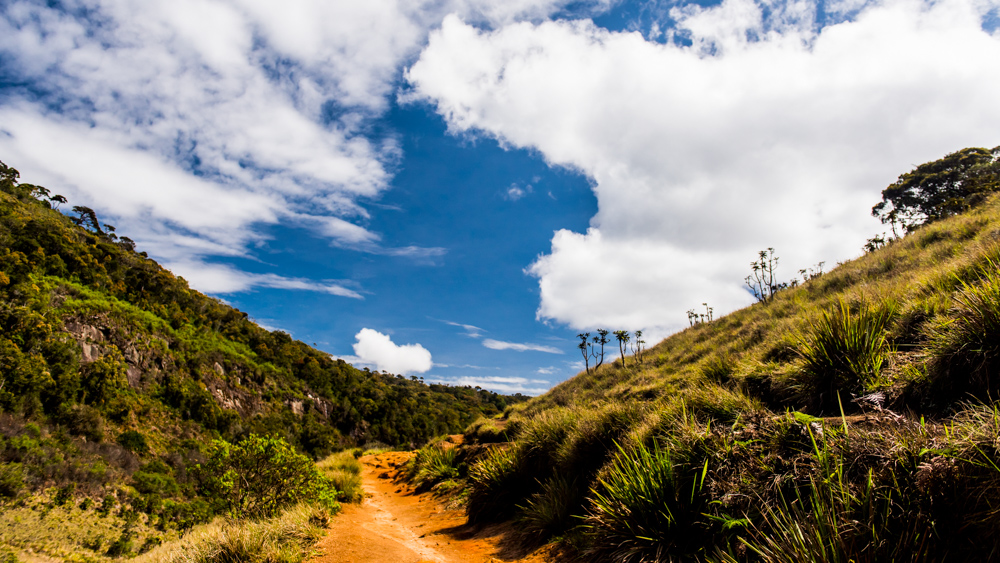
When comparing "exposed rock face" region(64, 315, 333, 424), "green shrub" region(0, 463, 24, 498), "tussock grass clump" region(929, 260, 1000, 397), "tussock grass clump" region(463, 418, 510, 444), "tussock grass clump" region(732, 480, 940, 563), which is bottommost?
"green shrub" region(0, 463, 24, 498)

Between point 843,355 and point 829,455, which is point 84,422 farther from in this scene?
point 843,355

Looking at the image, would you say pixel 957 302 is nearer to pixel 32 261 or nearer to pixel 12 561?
pixel 12 561

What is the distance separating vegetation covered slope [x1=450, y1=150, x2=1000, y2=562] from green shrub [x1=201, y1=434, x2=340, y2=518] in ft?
17.2

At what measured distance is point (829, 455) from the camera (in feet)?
9.89

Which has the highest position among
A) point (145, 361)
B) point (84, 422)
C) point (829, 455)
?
point (145, 361)

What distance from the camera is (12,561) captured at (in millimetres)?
17641

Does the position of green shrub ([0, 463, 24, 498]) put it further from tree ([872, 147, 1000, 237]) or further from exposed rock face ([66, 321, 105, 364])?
tree ([872, 147, 1000, 237])

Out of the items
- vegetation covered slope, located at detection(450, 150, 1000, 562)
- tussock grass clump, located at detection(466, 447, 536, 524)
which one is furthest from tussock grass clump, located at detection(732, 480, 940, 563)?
tussock grass clump, located at detection(466, 447, 536, 524)

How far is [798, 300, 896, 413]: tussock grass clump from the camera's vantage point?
4.50 m

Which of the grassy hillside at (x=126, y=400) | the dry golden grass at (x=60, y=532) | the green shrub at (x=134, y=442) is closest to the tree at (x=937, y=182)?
the grassy hillside at (x=126, y=400)

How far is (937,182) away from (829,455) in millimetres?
51755

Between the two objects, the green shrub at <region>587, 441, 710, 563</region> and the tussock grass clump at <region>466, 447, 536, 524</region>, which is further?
the tussock grass clump at <region>466, 447, 536, 524</region>

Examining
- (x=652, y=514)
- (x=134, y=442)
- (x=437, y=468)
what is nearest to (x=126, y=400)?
(x=134, y=442)

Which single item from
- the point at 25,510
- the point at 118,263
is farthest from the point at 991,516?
the point at 118,263
